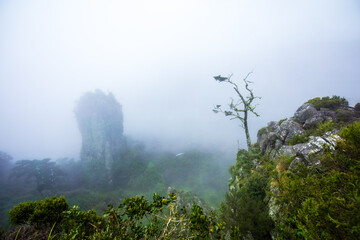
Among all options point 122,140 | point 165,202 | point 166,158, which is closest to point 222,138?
point 166,158

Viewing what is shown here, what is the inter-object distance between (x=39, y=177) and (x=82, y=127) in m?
50.6

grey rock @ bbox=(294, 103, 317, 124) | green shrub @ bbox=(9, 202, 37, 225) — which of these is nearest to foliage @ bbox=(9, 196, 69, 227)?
green shrub @ bbox=(9, 202, 37, 225)

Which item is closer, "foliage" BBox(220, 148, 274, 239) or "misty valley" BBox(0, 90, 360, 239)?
"misty valley" BBox(0, 90, 360, 239)

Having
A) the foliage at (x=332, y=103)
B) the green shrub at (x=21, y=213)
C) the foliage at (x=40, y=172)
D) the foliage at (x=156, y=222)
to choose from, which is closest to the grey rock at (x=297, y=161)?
the foliage at (x=156, y=222)

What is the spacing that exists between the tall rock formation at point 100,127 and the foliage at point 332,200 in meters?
89.3

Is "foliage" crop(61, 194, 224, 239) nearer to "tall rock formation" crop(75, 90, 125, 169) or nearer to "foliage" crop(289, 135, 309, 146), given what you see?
"foliage" crop(289, 135, 309, 146)

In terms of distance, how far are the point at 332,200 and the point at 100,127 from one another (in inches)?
4092

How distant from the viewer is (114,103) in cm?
10050

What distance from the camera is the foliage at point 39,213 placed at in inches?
291

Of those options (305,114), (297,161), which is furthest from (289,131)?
(297,161)

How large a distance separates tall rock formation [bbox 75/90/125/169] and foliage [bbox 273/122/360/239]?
293ft

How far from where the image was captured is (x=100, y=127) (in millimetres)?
91062

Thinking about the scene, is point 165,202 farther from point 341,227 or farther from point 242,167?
point 242,167

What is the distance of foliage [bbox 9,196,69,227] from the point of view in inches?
291
